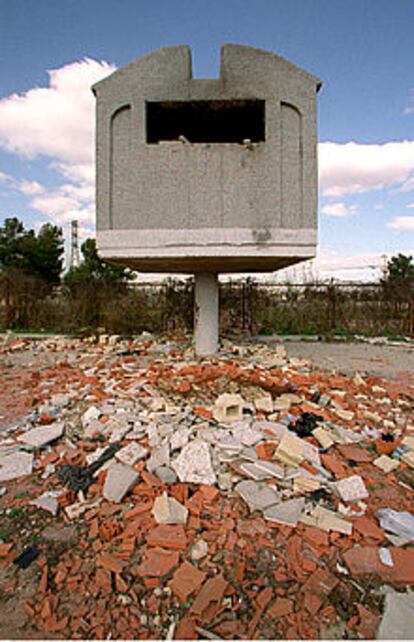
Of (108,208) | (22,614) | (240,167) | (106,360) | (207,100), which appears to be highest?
(207,100)

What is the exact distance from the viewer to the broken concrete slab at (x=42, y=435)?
326 cm

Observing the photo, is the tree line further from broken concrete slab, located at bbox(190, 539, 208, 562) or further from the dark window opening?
broken concrete slab, located at bbox(190, 539, 208, 562)

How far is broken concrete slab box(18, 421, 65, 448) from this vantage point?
3.26 meters

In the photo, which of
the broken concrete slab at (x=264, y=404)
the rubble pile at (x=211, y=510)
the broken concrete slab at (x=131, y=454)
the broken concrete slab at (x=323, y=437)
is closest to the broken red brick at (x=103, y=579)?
the rubble pile at (x=211, y=510)

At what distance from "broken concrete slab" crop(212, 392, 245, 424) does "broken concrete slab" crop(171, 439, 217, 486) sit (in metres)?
0.60

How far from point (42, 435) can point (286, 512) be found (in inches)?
100

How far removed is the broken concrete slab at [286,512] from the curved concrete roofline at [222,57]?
620 centimetres

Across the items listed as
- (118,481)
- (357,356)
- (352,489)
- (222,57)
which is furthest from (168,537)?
(357,356)

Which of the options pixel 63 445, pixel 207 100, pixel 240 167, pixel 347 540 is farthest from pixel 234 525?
pixel 207 100

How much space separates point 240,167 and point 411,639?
5.68 metres

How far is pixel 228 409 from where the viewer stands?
3.64 meters

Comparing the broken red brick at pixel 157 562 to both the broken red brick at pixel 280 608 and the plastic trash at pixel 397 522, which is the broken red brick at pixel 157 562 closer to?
the broken red brick at pixel 280 608

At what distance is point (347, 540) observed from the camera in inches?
82.5

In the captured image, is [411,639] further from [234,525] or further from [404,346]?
[404,346]
